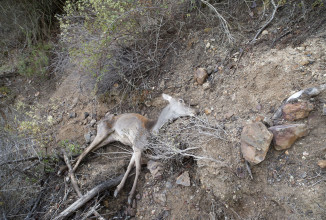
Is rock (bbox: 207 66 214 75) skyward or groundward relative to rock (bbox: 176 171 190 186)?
skyward

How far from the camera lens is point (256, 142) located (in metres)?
2.80

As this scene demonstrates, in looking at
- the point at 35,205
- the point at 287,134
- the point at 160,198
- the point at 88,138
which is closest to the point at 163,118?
the point at 160,198

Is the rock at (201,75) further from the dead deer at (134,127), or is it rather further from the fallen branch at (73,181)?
the fallen branch at (73,181)

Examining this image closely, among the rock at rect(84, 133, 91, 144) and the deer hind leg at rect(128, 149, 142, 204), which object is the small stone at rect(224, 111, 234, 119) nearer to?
the deer hind leg at rect(128, 149, 142, 204)

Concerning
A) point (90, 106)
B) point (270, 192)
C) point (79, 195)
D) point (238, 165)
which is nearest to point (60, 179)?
point (79, 195)

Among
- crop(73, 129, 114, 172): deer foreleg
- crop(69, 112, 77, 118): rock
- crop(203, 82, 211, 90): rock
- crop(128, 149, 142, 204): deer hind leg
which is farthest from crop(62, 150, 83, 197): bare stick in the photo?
crop(203, 82, 211, 90): rock

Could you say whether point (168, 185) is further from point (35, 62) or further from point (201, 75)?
point (35, 62)

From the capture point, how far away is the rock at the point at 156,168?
11.9ft

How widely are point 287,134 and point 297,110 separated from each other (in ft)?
1.12

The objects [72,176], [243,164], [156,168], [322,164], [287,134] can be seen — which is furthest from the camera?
[72,176]

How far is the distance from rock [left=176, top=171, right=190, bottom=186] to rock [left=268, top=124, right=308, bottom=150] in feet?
4.21

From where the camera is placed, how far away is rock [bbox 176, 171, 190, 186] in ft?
11.0

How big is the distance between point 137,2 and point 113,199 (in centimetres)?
336

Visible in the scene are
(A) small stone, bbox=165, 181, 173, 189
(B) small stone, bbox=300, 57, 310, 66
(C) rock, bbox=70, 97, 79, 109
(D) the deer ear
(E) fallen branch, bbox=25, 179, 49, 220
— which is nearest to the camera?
(B) small stone, bbox=300, 57, 310, 66
